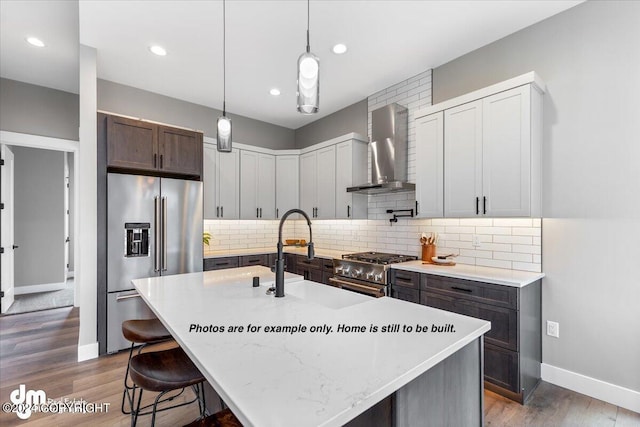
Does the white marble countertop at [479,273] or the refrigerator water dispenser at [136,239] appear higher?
the refrigerator water dispenser at [136,239]

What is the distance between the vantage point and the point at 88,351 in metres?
3.00

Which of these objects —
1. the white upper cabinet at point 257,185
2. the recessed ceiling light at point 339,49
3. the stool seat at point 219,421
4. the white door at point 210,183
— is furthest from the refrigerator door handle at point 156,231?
the stool seat at point 219,421

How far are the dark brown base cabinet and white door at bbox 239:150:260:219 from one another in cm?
287

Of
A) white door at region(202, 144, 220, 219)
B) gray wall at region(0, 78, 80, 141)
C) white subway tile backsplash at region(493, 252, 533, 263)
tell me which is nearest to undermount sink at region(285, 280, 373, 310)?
white subway tile backsplash at region(493, 252, 533, 263)

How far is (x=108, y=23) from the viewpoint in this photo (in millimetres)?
2670

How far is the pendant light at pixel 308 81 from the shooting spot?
1.56 m

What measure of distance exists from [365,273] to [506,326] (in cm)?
134

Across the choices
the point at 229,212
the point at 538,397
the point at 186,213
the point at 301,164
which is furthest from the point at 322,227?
the point at 538,397

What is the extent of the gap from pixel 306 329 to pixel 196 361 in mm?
415

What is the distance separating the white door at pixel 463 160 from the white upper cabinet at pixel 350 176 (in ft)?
4.30

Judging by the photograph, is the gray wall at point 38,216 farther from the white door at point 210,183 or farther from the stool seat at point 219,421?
the stool seat at point 219,421

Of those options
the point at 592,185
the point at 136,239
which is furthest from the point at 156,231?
the point at 592,185

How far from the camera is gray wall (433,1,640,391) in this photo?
7.28ft

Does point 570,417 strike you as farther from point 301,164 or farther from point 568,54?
point 301,164
